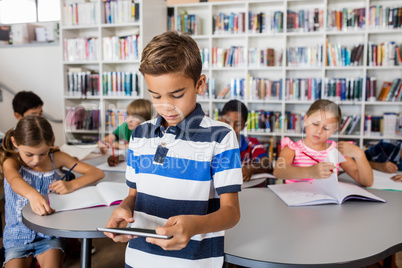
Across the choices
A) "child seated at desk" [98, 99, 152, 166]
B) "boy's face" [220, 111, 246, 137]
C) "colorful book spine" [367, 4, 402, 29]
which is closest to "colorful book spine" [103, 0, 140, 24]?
"child seated at desk" [98, 99, 152, 166]

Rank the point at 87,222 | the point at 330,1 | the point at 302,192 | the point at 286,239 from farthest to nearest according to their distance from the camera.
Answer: the point at 330,1 < the point at 302,192 < the point at 87,222 < the point at 286,239

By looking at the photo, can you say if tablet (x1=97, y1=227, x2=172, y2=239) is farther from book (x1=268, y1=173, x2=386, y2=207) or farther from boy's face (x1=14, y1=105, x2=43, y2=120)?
boy's face (x1=14, y1=105, x2=43, y2=120)

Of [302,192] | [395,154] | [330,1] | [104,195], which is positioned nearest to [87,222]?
[104,195]

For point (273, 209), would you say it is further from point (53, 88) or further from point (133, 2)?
point (53, 88)

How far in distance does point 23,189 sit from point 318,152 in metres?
1.36

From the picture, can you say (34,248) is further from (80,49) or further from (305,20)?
(305,20)

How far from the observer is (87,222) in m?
1.07

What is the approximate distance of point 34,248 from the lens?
1389mm

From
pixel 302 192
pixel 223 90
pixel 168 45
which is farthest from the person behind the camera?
pixel 223 90

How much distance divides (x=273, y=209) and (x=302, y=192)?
240 millimetres

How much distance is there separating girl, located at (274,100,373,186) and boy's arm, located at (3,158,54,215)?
1.01 m

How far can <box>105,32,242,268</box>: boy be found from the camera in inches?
30.2

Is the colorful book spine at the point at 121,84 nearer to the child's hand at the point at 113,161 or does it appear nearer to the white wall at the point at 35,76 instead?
the white wall at the point at 35,76

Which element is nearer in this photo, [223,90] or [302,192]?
[302,192]
